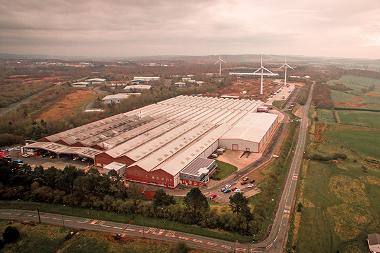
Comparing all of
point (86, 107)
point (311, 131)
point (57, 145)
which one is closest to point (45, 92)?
point (86, 107)

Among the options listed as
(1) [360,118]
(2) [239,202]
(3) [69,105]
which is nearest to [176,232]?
(2) [239,202]

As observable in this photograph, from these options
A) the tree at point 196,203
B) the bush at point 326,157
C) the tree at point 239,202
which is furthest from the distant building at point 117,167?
the bush at point 326,157

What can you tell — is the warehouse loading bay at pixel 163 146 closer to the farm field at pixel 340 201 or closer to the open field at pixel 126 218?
the farm field at pixel 340 201

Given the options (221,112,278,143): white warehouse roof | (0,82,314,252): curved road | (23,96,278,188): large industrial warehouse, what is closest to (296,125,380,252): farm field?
(0,82,314,252): curved road

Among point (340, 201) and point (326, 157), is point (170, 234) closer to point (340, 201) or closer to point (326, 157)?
point (340, 201)

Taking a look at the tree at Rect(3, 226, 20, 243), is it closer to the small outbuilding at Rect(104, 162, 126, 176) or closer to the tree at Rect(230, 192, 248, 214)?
the small outbuilding at Rect(104, 162, 126, 176)

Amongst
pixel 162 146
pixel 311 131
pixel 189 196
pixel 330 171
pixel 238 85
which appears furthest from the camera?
pixel 238 85

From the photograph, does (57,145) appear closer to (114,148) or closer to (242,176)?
(114,148)
